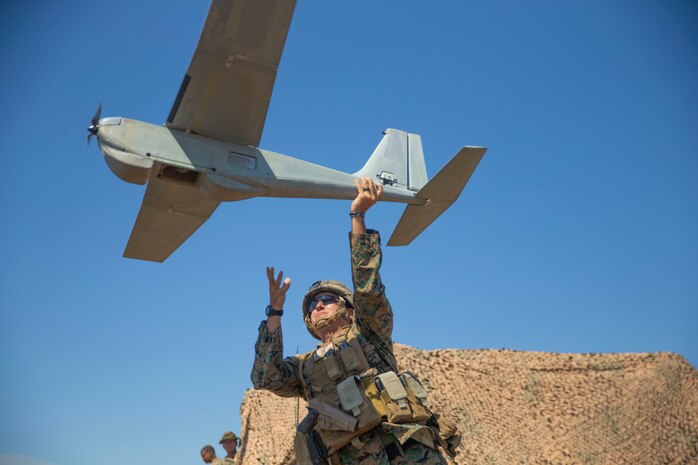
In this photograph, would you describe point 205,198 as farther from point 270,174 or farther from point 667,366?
point 667,366

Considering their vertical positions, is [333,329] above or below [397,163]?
below

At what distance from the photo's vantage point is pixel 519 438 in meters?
10.5

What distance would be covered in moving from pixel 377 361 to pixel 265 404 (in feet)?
24.3

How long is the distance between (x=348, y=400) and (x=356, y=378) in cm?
19

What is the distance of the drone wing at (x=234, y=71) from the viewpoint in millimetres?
6711

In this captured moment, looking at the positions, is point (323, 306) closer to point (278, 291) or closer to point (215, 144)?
point (278, 291)

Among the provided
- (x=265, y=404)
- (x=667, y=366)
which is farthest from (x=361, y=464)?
(x=667, y=366)

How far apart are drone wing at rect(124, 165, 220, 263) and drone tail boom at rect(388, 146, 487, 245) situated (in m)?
2.49

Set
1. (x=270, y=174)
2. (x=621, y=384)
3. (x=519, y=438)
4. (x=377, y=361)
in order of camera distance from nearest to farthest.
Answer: (x=377, y=361)
(x=270, y=174)
(x=519, y=438)
(x=621, y=384)

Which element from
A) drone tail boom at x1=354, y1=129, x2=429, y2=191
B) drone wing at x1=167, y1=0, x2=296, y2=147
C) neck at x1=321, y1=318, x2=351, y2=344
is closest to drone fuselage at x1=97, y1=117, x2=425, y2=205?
drone wing at x1=167, y1=0, x2=296, y2=147

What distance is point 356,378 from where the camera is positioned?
4570 millimetres

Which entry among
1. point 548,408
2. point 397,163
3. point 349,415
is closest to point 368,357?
point 349,415

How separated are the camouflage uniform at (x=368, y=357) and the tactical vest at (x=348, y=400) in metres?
0.08

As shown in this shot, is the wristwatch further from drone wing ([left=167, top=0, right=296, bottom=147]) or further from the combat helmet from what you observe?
drone wing ([left=167, top=0, right=296, bottom=147])
